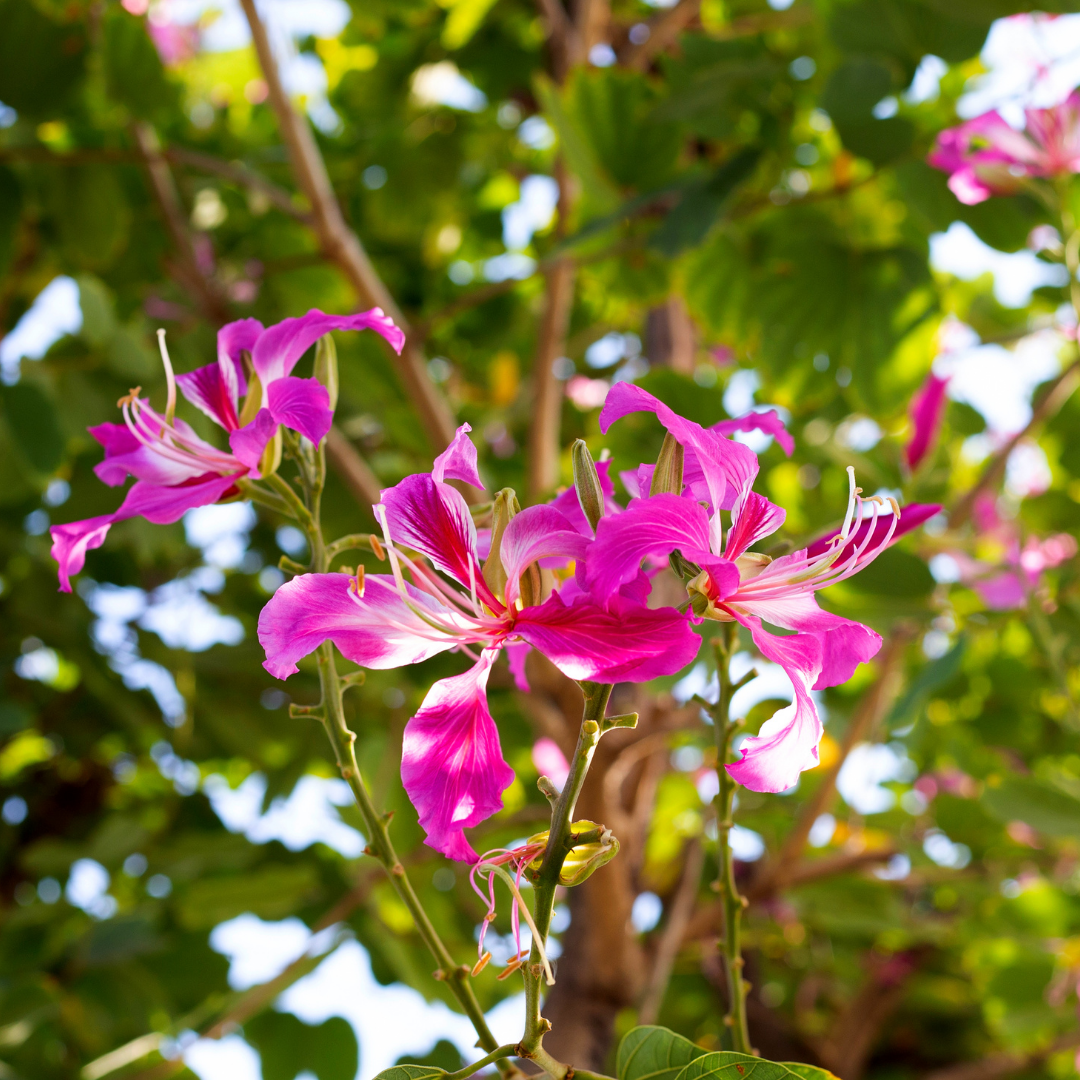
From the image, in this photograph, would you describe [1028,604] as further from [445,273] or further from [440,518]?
[445,273]

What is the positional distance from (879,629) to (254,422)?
71 cm

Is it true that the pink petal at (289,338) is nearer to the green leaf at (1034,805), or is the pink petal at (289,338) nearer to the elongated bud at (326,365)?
the elongated bud at (326,365)

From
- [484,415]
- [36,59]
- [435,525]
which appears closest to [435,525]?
[435,525]

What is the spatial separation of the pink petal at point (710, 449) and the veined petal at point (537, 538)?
0.04 meters

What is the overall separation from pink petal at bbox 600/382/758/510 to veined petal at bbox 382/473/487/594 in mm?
74

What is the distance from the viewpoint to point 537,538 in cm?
40

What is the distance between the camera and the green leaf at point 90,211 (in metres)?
1.41

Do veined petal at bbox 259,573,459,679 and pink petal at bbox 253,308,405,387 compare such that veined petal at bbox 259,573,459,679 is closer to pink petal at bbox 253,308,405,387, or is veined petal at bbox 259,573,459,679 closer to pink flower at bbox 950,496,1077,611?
pink petal at bbox 253,308,405,387

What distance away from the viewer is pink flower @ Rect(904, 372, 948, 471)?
90cm

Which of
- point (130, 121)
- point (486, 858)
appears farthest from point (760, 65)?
point (486, 858)

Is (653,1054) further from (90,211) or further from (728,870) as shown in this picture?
(90,211)

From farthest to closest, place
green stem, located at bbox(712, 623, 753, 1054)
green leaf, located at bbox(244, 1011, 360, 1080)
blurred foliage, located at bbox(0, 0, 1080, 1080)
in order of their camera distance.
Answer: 1. green leaf, located at bbox(244, 1011, 360, 1080)
2. blurred foliage, located at bbox(0, 0, 1080, 1080)
3. green stem, located at bbox(712, 623, 753, 1054)

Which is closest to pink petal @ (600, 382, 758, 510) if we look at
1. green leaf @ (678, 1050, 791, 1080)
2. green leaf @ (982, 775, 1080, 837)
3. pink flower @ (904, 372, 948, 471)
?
green leaf @ (678, 1050, 791, 1080)

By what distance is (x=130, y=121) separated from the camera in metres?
1.28
